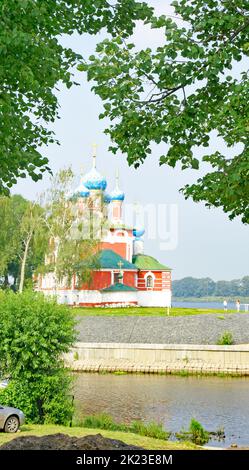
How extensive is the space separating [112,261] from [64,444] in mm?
54284

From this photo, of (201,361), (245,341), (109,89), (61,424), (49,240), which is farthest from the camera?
(49,240)

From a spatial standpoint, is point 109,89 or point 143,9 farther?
point 143,9

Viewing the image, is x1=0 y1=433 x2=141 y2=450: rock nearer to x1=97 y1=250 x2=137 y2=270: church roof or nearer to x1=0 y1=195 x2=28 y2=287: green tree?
x1=0 y1=195 x2=28 y2=287: green tree

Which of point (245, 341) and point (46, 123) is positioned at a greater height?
point (46, 123)

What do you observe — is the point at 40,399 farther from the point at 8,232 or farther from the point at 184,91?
the point at 8,232

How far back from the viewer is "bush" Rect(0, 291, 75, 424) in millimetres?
17953

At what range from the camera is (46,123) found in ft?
52.1

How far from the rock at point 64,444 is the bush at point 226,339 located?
1206 inches

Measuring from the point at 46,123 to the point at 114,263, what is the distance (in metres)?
48.1

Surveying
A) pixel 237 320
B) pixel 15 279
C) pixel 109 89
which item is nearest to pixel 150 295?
pixel 15 279

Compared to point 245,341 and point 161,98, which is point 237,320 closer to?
point 245,341

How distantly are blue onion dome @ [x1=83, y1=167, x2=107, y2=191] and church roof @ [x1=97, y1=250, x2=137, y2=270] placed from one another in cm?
625

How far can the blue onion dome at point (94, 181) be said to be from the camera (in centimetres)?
6481

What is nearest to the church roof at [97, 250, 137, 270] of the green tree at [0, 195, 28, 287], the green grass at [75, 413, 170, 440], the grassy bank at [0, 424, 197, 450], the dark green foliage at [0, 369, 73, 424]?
the green tree at [0, 195, 28, 287]
